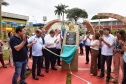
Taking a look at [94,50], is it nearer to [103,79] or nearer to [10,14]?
[103,79]

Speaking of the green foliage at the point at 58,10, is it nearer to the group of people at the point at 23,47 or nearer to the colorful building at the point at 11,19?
the colorful building at the point at 11,19

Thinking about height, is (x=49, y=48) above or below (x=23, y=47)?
below

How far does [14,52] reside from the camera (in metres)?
2.68

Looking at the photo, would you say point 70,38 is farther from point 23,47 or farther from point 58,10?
point 58,10

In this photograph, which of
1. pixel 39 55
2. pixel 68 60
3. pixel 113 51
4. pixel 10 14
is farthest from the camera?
pixel 10 14

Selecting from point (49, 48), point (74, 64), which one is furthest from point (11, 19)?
point (74, 64)

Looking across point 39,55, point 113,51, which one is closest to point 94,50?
point 113,51

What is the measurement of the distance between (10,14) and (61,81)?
28434mm

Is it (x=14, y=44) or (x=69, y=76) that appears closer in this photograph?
(x=14, y=44)

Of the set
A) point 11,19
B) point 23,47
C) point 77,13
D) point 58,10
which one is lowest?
point 23,47

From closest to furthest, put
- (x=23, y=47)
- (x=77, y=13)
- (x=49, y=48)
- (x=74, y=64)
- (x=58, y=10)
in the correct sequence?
(x=23, y=47)
(x=49, y=48)
(x=74, y=64)
(x=77, y=13)
(x=58, y=10)

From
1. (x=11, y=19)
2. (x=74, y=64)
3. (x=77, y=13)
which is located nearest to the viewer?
(x=74, y=64)

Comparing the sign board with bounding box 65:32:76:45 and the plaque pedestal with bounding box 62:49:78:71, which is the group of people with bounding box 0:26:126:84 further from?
the sign board with bounding box 65:32:76:45

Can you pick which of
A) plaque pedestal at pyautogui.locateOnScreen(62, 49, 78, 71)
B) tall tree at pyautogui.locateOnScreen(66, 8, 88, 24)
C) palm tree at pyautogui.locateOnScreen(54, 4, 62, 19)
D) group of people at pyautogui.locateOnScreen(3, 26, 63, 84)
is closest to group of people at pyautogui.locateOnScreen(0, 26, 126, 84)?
group of people at pyautogui.locateOnScreen(3, 26, 63, 84)
